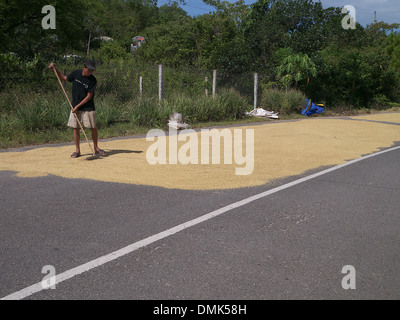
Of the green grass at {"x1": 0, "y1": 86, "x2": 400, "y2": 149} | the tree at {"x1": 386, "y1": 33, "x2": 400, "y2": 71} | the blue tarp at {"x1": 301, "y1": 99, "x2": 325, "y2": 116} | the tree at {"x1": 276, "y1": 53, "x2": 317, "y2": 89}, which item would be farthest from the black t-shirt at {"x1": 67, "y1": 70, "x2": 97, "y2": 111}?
the tree at {"x1": 386, "y1": 33, "x2": 400, "y2": 71}

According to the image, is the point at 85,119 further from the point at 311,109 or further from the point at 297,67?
the point at 297,67

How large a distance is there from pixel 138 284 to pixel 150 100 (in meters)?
12.1

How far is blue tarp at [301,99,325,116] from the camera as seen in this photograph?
21.5 meters

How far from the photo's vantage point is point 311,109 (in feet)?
71.4

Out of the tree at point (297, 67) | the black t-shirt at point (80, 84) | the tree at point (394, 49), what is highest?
the tree at point (394, 49)

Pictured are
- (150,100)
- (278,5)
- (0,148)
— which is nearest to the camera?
(0,148)

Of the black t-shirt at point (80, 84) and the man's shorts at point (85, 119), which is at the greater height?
the black t-shirt at point (80, 84)

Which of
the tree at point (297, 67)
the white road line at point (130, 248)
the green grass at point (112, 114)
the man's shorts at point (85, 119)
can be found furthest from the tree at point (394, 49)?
the white road line at point (130, 248)

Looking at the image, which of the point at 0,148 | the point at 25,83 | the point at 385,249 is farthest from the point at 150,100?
the point at 385,249

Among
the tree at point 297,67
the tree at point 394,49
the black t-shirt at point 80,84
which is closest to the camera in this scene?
the black t-shirt at point 80,84

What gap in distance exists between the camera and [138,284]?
3.42m

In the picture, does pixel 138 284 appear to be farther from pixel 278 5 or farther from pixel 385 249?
pixel 278 5

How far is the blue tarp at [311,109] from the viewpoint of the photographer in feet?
70.7

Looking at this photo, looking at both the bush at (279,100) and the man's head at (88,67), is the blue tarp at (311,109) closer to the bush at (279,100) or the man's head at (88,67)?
the bush at (279,100)
